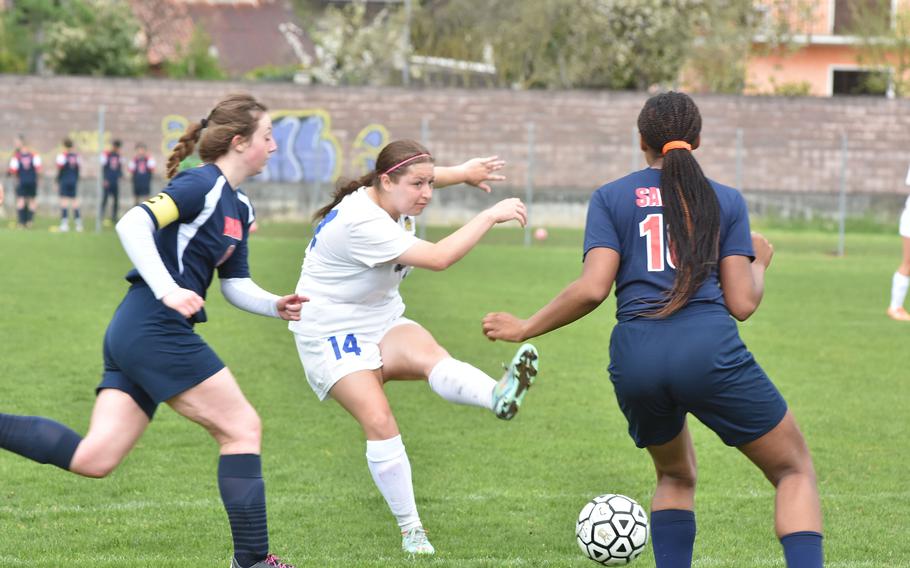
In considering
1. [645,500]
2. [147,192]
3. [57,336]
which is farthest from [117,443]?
[147,192]

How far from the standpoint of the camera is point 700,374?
4.27m

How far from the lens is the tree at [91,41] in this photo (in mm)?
40156

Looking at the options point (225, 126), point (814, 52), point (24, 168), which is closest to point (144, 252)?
point (225, 126)

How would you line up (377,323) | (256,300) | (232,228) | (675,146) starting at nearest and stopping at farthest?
1. (675,146)
2. (232,228)
3. (256,300)
4. (377,323)

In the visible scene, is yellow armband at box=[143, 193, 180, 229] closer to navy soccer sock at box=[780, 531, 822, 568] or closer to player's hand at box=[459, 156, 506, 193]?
player's hand at box=[459, 156, 506, 193]

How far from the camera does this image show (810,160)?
32.2 m

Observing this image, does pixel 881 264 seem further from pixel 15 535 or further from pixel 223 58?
pixel 223 58

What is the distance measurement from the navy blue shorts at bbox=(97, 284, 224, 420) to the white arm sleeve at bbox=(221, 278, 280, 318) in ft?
1.64

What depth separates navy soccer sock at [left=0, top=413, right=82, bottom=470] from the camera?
4715 mm

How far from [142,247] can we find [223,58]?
5461cm

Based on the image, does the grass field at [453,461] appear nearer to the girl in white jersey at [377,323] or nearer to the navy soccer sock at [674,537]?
Result: the girl in white jersey at [377,323]

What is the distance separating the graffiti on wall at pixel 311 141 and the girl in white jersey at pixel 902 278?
18.4m

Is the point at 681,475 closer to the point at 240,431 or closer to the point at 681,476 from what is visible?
the point at 681,476

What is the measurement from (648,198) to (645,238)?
142 millimetres
